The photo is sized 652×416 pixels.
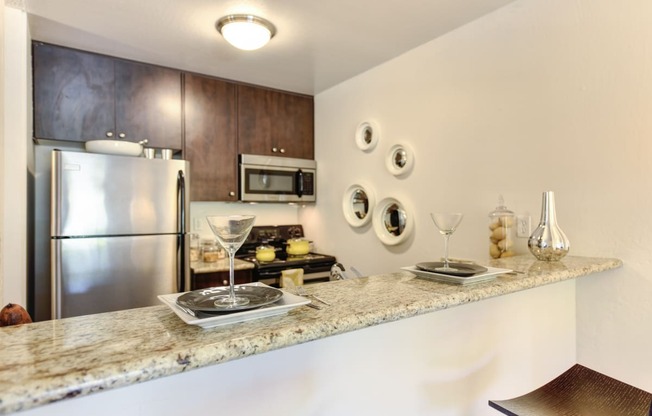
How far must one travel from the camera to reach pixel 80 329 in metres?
0.72

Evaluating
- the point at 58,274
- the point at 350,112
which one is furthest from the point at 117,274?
the point at 350,112

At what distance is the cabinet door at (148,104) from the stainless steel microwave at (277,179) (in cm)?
58

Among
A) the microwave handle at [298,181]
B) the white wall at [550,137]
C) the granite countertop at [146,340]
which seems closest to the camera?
the granite countertop at [146,340]

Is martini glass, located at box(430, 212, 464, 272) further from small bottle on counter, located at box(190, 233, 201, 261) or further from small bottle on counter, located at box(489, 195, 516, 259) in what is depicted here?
small bottle on counter, located at box(190, 233, 201, 261)

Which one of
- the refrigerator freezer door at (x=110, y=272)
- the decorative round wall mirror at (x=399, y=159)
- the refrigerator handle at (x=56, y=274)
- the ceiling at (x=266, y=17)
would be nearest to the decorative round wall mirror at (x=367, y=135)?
the decorative round wall mirror at (x=399, y=159)

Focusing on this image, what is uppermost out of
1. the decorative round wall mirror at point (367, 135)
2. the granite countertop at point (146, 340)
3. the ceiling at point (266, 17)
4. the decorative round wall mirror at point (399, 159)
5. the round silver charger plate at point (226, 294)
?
the ceiling at point (266, 17)

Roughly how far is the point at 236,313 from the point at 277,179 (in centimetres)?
249

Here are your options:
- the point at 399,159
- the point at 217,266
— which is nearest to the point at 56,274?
the point at 217,266

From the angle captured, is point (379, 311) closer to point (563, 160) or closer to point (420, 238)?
point (563, 160)

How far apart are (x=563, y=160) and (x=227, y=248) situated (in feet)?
5.12

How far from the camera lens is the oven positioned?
280cm

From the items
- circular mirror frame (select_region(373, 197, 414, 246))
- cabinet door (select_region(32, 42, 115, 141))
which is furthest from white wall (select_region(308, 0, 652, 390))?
cabinet door (select_region(32, 42, 115, 141))

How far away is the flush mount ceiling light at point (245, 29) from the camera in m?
1.95

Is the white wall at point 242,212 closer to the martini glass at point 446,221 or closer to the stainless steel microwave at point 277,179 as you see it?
the stainless steel microwave at point 277,179
